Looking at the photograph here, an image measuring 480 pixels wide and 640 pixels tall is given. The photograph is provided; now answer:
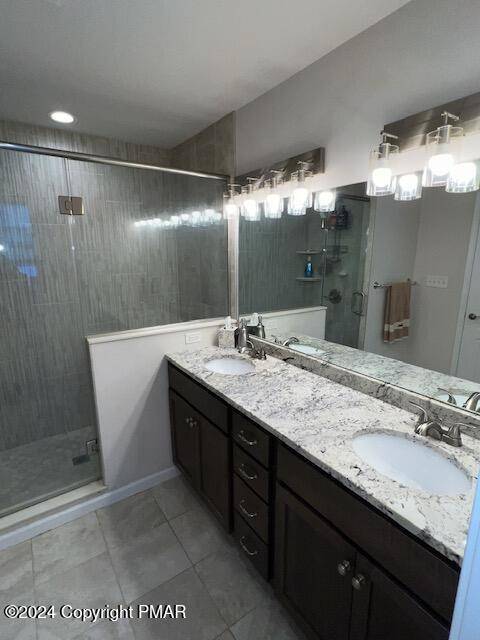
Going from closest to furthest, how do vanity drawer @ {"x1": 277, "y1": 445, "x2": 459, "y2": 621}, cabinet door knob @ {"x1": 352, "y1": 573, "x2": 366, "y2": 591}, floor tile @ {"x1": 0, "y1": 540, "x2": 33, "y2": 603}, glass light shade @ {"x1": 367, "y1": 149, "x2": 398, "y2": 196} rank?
vanity drawer @ {"x1": 277, "y1": 445, "x2": 459, "y2": 621}, cabinet door knob @ {"x1": 352, "y1": 573, "x2": 366, "y2": 591}, glass light shade @ {"x1": 367, "y1": 149, "x2": 398, "y2": 196}, floor tile @ {"x1": 0, "y1": 540, "x2": 33, "y2": 603}

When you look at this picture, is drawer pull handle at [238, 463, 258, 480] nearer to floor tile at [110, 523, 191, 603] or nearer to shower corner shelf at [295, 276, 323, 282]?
floor tile at [110, 523, 191, 603]

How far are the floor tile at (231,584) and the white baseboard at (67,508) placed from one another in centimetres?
67

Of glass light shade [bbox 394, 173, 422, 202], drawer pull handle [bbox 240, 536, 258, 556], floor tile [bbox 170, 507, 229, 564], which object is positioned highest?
glass light shade [bbox 394, 173, 422, 202]

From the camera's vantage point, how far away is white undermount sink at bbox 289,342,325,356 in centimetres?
172

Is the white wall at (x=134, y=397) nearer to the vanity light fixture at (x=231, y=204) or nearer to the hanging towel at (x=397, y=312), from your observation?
the vanity light fixture at (x=231, y=204)

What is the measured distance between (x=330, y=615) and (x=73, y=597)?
113 centimetres

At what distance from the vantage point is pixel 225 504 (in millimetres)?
1549

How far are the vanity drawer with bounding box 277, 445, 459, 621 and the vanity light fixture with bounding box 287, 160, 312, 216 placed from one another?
3.99 ft

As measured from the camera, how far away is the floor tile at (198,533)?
1.63 metres

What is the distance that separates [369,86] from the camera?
1328mm

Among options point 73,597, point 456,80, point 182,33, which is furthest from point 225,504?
point 182,33

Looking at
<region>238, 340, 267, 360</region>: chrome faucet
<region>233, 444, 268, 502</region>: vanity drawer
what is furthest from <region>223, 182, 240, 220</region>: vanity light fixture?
<region>233, 444, 268, 502</region>: vanity drawer

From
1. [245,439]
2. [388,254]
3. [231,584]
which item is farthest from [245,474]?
[388,254]

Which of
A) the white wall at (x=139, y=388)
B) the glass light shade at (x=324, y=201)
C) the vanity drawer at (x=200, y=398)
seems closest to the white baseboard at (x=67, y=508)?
the white wall at (x=139, y=388)
